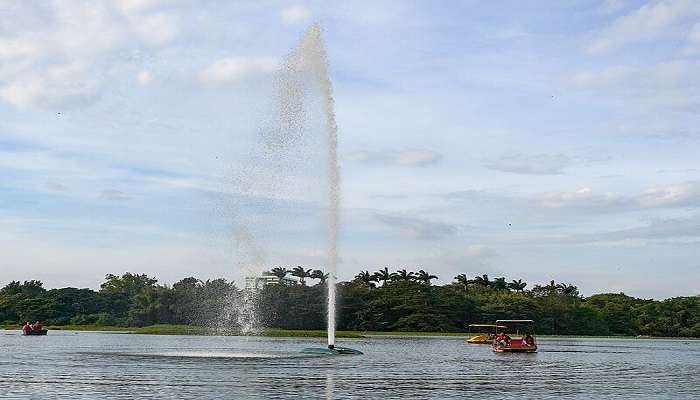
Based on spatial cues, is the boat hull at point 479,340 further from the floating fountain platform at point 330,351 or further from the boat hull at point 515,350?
the floating fountain platform at point 330,351

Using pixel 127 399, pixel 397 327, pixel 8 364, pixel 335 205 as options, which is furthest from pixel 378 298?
pixel 127 399

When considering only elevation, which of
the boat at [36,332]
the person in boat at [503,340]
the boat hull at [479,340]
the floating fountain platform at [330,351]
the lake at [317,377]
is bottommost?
the lake at [317,377]

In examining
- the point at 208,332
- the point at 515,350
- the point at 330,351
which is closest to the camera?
the point at 330,351

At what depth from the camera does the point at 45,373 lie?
5659cm

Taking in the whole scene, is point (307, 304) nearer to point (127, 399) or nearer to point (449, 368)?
point (449, 368)

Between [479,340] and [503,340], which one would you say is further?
[479,340]

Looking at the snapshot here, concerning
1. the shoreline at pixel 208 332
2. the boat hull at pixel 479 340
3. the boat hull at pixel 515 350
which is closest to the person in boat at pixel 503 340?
the boat hull at pixel 515 350

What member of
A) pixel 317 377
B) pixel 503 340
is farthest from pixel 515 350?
pixel 317 377

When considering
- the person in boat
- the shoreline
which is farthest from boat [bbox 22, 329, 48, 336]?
the person in boat

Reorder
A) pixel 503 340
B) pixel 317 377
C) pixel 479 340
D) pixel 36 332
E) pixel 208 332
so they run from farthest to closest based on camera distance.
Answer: pixel 208 332, pixel 36 332, pixel 479 340, pixel 503 340, pixel 317 377

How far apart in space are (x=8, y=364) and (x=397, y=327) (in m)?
133

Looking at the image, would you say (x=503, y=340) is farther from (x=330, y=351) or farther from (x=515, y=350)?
(x=330, y=351)

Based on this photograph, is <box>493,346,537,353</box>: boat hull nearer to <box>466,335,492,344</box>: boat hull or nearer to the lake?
the lake

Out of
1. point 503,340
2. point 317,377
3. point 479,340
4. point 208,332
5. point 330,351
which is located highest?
point 208,332
